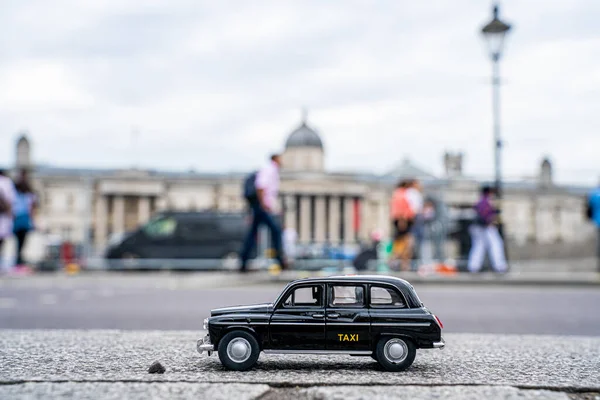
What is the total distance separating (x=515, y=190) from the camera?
17.2m

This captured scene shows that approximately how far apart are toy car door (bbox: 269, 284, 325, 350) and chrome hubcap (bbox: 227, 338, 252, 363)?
0.36 ft

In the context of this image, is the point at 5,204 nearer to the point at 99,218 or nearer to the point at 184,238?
the point at 99,218

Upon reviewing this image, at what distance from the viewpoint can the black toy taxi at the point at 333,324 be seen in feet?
10.7

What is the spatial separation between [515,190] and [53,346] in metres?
14.1

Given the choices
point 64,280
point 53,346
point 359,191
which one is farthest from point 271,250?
point 359,191

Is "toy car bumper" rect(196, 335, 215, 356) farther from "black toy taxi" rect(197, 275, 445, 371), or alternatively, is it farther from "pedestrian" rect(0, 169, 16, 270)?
"pedestrian" rect(0, 169, 16, 270)

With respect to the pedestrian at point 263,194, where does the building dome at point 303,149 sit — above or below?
above

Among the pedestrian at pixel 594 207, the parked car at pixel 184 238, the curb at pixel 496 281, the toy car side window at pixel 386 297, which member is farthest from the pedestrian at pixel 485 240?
the parked car at pixel 184 238

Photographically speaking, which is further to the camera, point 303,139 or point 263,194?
point 303,139

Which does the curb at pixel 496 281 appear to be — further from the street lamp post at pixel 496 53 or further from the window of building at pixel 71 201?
the window of building at pixel 71 201

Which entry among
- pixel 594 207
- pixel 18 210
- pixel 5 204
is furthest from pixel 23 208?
pixel 594 207

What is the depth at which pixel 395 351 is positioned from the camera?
3.33 m

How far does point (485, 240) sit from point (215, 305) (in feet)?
23.5

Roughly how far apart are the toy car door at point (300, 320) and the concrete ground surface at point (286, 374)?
139 millimetres
